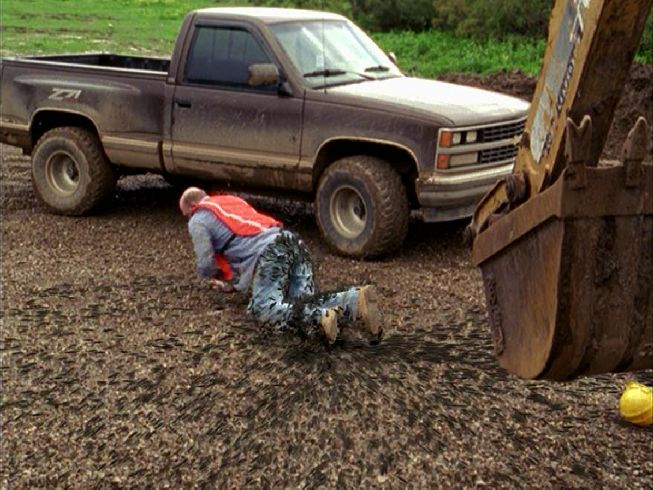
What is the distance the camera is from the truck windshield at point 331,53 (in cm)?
949

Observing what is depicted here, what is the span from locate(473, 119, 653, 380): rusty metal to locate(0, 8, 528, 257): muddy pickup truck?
5.31 metres

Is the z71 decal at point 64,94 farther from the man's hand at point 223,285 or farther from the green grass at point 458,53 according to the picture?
the green grass at point 458,53

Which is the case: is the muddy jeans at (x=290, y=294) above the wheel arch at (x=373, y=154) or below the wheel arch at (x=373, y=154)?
below

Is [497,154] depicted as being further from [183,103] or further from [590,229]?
[590,229]

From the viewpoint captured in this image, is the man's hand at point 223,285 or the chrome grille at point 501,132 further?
the chrome grille at point 501,132

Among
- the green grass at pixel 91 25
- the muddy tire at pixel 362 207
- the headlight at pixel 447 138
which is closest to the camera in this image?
the headlight at pixel 447 138

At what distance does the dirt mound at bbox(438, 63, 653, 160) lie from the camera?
48.3 ft

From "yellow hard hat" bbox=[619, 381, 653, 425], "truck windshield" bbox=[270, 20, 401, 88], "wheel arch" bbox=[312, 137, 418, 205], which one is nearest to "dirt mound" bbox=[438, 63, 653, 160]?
"truck windshield" bbox=[270, 20, 401, 88]

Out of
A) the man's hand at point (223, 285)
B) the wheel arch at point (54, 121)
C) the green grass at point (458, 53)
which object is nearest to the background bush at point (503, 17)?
the green grass at point (458, 53)

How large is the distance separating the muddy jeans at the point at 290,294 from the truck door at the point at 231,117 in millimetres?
2131

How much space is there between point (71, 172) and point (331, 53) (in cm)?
293

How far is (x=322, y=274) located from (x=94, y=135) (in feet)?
10.7

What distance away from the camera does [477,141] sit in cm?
884

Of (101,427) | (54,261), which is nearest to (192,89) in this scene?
(54,261)
